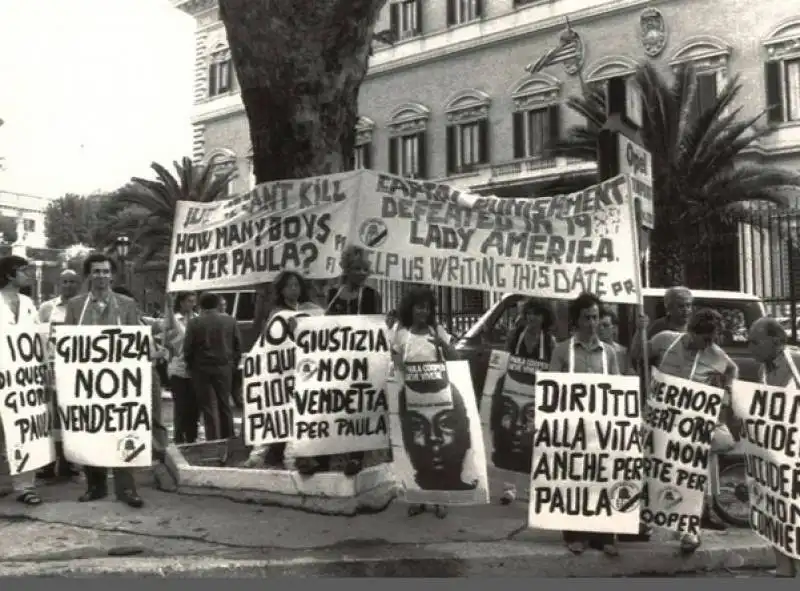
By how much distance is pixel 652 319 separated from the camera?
789 cm

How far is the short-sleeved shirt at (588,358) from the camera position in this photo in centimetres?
507

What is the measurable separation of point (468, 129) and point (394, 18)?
1793mm

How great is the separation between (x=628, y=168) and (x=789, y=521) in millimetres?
2272

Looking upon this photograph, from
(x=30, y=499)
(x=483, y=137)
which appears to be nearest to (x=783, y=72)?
(x=483, y=137)

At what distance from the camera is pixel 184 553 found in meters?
4.91

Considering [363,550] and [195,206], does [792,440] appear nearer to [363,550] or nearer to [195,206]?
[363,550]

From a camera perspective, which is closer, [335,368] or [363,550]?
[363,550]

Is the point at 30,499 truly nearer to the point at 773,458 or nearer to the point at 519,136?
the point at 773,458

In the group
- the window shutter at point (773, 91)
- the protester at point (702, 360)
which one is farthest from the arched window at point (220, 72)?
the window shutter at point (773, 91)

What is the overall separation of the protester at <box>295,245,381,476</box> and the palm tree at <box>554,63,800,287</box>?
5.41 m

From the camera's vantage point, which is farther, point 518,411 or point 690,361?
point 518,411

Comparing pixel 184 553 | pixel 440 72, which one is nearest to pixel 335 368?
pixel 184 553

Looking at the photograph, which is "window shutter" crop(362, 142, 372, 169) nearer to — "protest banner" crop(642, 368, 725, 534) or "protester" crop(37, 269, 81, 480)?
"protester" crop(37, 269, 81, 480)

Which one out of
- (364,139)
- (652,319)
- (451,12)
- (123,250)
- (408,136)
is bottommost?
(652,319)
